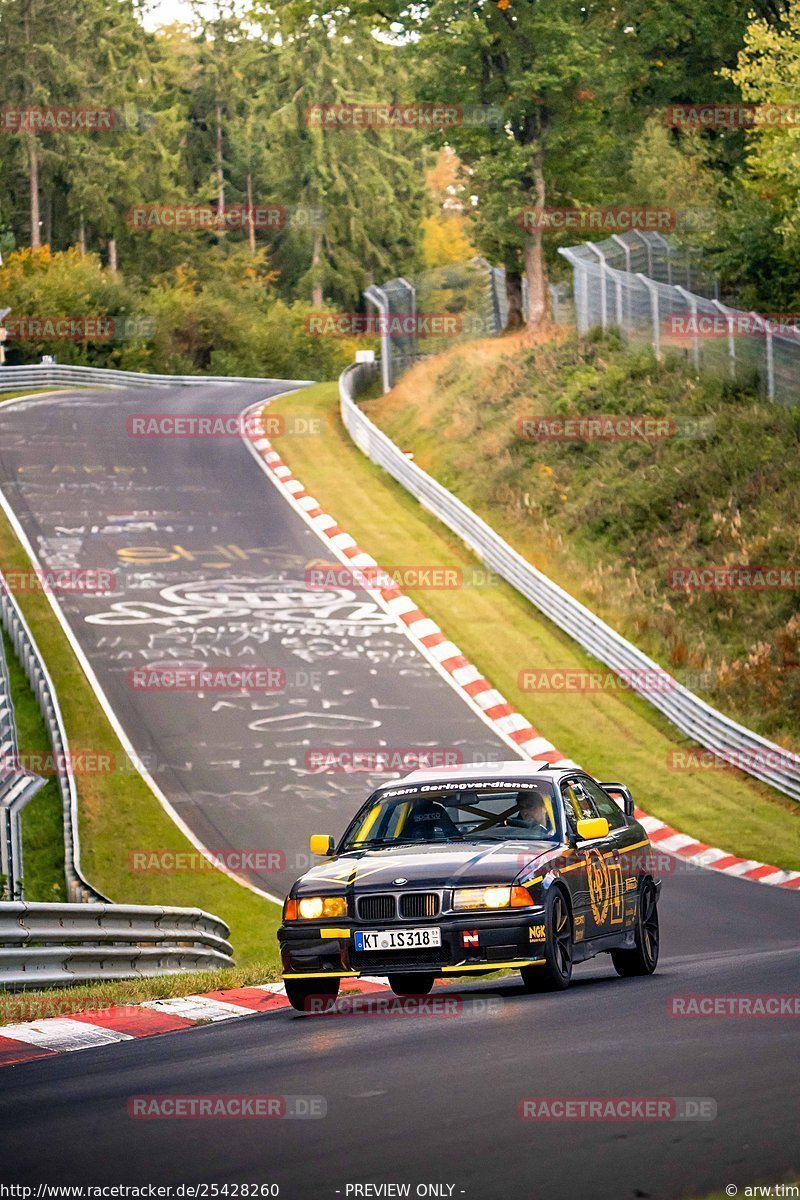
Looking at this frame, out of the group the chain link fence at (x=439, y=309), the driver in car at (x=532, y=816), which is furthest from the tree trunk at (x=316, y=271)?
the driver in car at (x=532, y=816)

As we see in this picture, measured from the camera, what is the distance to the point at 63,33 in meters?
91.3

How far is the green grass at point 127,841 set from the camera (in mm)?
19625

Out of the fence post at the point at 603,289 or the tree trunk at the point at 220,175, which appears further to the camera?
the tree trunk at the point at 220,175

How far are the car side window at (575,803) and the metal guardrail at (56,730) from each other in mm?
9016

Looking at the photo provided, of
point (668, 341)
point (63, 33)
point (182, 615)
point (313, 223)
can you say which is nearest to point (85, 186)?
point (63, 33)

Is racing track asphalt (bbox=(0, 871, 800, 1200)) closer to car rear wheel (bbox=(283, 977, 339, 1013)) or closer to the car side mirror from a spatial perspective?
car rear wheel (bbox=(283, 977, 339, 1013))

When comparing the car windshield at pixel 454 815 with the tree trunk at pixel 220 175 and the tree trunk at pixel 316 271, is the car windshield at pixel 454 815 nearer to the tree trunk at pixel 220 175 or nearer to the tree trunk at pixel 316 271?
the tree trunk at pixel 316 271

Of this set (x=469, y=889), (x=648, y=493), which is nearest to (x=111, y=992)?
(x=469, y=889)

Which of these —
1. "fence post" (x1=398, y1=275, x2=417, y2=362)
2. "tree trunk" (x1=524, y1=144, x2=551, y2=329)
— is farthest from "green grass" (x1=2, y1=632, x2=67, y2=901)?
"tree trunk" (x1=524, y1=144, x2=551, y2=329)

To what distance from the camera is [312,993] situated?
1102 centimetres

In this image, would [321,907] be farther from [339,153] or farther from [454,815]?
[339,153]

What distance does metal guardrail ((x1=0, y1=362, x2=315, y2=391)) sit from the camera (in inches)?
2194

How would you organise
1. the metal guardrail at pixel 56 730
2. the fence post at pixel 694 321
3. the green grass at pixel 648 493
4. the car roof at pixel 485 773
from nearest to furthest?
the car roof at pixel 485 773
the metal guardrail at pixel 56 730
the green grass at pixel 648 493
the fence post at pixel 694 321

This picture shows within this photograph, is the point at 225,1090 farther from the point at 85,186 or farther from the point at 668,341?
the point at 85,186
